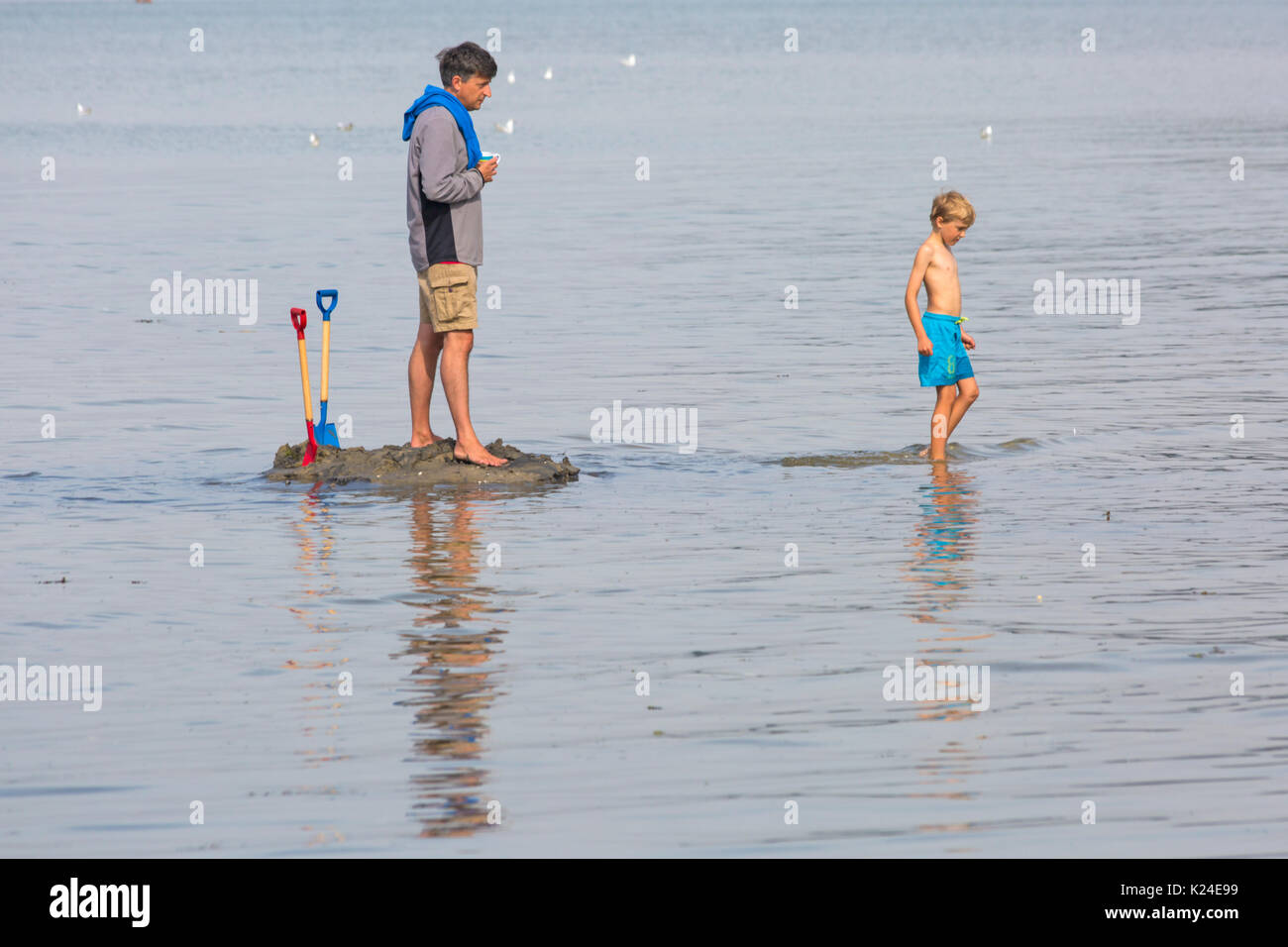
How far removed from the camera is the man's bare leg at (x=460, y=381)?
1027cm

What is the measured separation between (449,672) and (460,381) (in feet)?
11.8

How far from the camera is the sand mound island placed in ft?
34.1

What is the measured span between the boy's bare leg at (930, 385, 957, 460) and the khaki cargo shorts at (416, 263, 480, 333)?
8.44 ft

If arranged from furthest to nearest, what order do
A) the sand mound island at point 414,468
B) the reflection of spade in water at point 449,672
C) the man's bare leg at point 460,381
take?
the sand mound island at point 414,468 → the man's bare leg at point 460,381 → the reflection of spade in water at point 449,672

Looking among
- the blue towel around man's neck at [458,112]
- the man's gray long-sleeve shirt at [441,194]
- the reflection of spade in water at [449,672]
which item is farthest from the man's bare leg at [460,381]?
the blue towel around man's neck at [458,112]

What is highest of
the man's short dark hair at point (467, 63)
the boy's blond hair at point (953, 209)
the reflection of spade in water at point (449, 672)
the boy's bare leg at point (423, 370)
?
the man's short dark hair at point (467, 63)

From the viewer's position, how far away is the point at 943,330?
11148mm

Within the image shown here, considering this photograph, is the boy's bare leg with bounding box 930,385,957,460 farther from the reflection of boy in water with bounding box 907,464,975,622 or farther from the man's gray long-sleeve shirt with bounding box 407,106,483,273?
the man's gray long-sleeve shirt with bounding box 407,106,483,273

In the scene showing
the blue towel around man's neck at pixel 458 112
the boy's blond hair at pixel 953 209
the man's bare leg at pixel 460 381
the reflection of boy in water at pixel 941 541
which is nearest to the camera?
the reflection of boy in water at pixel 941 541

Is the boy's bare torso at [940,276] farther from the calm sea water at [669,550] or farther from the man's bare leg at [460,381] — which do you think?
the man's bare leg at [460,381]

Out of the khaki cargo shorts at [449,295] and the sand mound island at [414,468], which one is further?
the sand mound island at [414,468]

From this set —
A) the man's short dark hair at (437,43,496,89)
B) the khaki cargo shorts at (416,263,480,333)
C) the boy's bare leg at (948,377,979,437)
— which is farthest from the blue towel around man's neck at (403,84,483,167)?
the boy's bare leg at (948,377,979,437)

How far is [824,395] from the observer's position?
516 inches

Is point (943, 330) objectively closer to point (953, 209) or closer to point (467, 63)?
point (953, 209)
